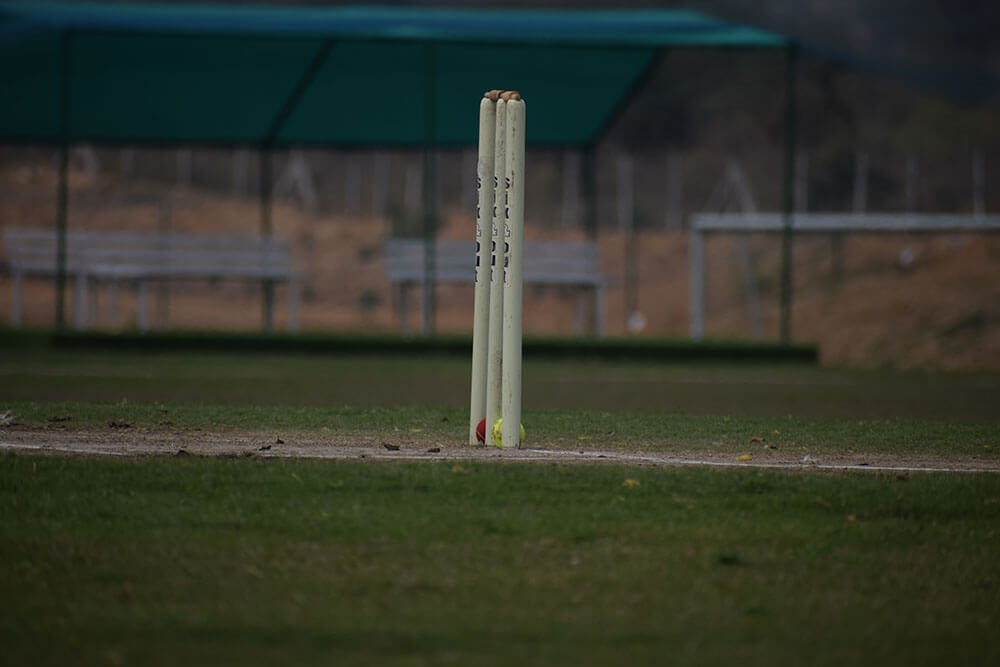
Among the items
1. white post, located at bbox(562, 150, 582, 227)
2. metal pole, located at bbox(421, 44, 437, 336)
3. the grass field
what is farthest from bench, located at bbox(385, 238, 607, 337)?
white post, located at bbox(562, 150, 582, 227)

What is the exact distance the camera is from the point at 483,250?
6.79m

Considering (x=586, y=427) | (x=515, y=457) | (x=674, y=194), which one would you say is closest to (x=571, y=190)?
(x=674, y=194)

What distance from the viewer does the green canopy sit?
21406 millimetres

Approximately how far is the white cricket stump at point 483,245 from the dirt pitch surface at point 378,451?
0.37m

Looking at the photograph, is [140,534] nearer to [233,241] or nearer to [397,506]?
[397,506]

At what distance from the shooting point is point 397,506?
5.50 meters

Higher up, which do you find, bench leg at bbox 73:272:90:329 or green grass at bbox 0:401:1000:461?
bench leg at bbox 73:272:90:329

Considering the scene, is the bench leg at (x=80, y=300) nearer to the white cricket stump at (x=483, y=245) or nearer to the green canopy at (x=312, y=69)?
the green canopy at (x=312, y=69)

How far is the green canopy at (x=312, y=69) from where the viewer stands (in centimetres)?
2141

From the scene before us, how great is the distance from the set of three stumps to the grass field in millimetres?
484

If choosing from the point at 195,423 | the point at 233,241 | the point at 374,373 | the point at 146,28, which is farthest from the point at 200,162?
the point at 195,423

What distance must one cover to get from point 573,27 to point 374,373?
8805 millimetres

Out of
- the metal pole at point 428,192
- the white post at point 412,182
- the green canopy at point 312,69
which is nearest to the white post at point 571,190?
the white post at point 412,182

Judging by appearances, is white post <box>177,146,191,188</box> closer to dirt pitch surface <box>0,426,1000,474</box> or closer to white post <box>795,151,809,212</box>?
white post <box>795,151,809,212</box>
